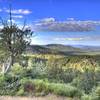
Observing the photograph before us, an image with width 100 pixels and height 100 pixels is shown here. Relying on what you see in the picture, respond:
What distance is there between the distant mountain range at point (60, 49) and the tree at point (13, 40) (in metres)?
0.43

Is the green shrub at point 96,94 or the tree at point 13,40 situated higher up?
the tree at point 13,40

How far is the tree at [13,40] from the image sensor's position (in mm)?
20141

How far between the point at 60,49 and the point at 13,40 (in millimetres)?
1890

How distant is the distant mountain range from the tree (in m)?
0.43

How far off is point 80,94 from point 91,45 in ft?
10.9

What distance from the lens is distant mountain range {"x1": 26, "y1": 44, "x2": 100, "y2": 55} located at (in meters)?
20.3

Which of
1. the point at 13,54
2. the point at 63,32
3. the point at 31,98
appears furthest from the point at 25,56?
the point at 31,98

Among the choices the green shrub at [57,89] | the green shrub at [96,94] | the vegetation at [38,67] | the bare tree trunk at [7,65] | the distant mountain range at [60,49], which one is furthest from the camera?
the distant mountain range at [60,49]

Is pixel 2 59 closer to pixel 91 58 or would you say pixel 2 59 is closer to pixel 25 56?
pixel 25 56

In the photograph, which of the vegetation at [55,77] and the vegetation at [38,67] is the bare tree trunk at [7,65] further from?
the vegetation at [55,77]

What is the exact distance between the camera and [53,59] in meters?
20.1

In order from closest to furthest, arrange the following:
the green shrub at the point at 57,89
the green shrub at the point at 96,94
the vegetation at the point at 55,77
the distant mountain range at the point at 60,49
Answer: the green shrub at the point at 96,94
the green shrub at the point at 57,89
the vegetation at the point at 55,77
the distant mountain range at the point at 60,49

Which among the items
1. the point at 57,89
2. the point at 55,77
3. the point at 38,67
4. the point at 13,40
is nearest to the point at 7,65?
the point at 13,40

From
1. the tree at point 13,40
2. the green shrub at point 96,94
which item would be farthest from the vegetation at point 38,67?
the green shrub at point 96,94
